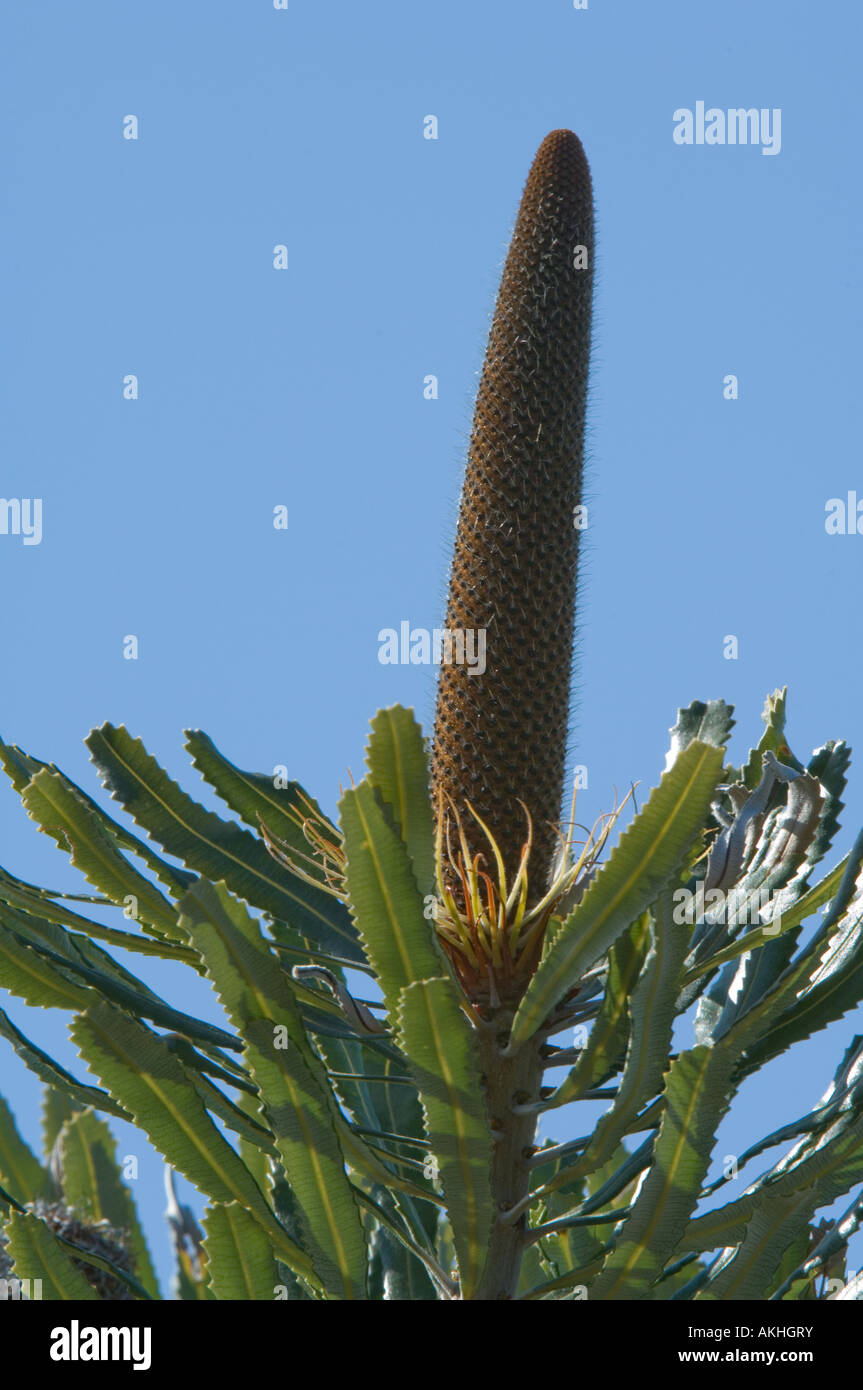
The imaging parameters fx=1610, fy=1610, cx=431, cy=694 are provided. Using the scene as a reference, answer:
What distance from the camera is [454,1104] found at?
3473 mm

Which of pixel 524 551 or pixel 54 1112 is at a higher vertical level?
pixel 524 551

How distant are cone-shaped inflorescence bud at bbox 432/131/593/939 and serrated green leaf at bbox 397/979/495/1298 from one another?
0.88 m

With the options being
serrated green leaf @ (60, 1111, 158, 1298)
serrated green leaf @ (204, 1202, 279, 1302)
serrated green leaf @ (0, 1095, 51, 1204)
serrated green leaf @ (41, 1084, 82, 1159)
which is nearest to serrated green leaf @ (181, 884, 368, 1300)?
serrated green leaf @ (204, 1202, 279, 1302)

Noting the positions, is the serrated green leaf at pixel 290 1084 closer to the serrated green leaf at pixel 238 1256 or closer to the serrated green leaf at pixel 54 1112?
the serrated green leaf at pixel 238 1256

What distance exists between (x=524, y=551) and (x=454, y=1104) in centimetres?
167

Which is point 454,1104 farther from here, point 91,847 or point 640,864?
point 91,847

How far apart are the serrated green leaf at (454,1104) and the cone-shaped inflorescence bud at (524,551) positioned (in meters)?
0.88

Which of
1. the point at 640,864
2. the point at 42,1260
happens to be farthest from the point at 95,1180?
the point at 640,864

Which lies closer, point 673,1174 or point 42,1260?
point 673,1174

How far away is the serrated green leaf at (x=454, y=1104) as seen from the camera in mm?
3352

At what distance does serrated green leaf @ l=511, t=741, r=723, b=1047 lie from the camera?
3340mm
